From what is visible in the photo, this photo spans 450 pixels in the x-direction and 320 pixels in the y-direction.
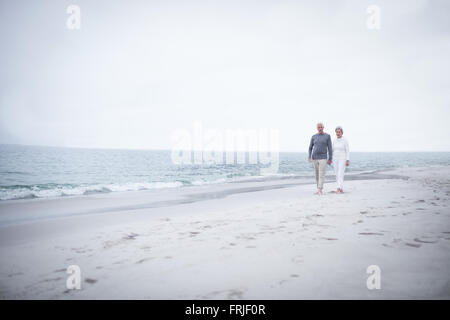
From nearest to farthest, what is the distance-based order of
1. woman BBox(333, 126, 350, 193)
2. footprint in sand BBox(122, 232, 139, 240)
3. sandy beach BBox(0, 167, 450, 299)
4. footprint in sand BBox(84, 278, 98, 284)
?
sandy beach BBox(0, 167, 450, 299), footprint in sand BBox(84, 278, 98, 284), footprint in sand BBox(122, 232, 139, 240), woman BBox(333, 126, 350, 193)

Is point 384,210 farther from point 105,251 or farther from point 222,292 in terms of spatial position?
point 105,251

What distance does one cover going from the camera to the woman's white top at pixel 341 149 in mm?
8352

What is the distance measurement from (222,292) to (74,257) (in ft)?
7.85

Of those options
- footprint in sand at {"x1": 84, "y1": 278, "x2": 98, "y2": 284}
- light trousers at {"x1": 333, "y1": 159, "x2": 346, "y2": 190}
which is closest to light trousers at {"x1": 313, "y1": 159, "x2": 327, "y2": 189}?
light trousers at {"x1": 333, "y1": 159, "x2": 346, "y2": 190}

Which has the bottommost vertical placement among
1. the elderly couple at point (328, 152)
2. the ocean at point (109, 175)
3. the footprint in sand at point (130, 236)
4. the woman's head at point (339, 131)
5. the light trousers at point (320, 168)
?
the ocean at point (109, 175)

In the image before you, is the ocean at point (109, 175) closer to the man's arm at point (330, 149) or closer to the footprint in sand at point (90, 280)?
the man's arm at point (330, 149)

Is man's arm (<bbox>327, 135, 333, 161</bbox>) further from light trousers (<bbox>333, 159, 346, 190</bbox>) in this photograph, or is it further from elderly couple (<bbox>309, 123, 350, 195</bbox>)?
light trousers (<bbox>333, 159, 346, 190</bbox>)

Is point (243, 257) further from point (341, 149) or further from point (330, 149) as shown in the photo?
point (341, 149)

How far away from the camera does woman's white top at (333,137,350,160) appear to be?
8.35 metres

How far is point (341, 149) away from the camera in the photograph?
27.5 feet

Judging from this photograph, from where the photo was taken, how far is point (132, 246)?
361 cm

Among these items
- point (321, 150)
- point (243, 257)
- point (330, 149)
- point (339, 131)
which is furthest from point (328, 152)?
point (243, 257)

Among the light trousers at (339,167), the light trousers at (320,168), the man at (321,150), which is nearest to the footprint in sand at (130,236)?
the light trousers at (320,168)
